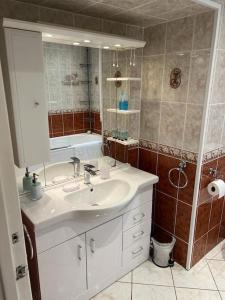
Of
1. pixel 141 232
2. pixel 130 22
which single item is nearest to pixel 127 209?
pixel 141 232

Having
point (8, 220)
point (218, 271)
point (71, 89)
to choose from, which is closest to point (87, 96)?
point (71, 89)

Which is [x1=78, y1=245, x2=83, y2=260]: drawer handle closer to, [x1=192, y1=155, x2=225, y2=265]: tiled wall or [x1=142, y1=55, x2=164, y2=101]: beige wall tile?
[x1=192, y1=155, x2=225, y2=265]: tiled wall

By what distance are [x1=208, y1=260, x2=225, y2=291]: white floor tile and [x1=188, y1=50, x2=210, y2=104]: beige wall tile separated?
1.51m

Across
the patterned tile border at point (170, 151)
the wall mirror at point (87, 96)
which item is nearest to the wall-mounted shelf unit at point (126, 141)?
the wall mirror at point (87, 96)

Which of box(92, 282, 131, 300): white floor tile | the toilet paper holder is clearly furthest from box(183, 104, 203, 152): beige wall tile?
box(92, 282, 131, 300): white floor tile

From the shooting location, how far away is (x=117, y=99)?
206cm

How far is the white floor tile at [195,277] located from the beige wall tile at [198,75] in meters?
1.47

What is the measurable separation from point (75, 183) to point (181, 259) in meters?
1.20

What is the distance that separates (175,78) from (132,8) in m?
0.59

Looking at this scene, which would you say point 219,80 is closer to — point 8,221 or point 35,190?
point 35,190

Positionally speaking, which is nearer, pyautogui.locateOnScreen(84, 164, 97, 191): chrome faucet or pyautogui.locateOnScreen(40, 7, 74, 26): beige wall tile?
pyautogui.locateOnScreen(40, 7, 74, 26): beige wall tile

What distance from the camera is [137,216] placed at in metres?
1.92

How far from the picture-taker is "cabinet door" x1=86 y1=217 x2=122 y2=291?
5.41 feet

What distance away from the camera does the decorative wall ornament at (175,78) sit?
1.79 m
